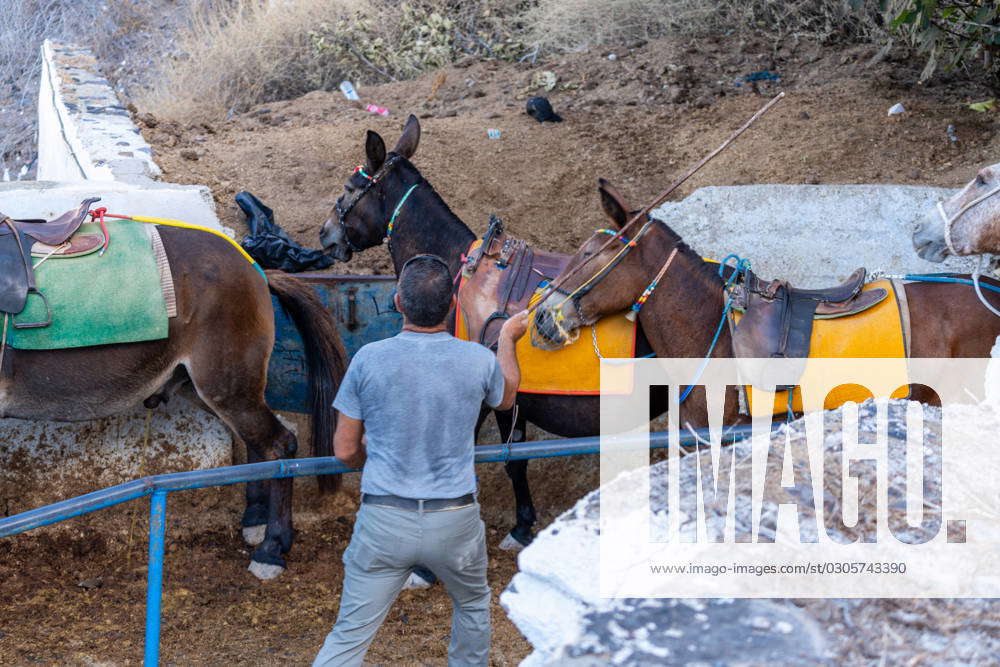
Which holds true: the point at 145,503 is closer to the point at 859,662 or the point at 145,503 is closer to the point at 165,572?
the point at 165,572

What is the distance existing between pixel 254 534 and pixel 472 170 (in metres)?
3.54

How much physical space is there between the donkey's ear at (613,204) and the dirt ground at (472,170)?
1910 millimetres

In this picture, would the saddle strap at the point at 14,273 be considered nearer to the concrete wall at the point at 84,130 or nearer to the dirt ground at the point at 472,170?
the dirt ground at the point at 472,170

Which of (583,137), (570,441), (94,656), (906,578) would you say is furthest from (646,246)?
(583,137)

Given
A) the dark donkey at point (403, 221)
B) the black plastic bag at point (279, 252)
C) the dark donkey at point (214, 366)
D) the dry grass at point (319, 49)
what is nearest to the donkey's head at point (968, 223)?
the dark donkey at point (403, 221)

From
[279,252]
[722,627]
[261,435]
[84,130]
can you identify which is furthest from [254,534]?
[722,627]

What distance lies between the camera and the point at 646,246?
13.6 ft

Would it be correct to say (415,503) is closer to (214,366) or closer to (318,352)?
(214,366)

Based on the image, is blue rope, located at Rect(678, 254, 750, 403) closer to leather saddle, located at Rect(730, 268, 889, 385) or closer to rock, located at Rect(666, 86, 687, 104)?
leather saddle, located at Rect(730, 268, 889, 385)

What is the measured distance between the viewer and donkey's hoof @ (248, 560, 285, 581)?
4941 millimetres

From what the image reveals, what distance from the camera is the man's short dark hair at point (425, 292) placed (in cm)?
297

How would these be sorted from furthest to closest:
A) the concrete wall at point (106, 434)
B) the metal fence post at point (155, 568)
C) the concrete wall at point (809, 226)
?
1. the concrete wall at point (809, 226)
2. the concrete wall at point (106, 434)
3. the metal fence post at point (155, 568)

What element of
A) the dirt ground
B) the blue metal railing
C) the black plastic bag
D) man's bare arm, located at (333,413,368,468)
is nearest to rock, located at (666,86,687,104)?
the dirt ground

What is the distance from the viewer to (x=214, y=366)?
4652 millimetres
